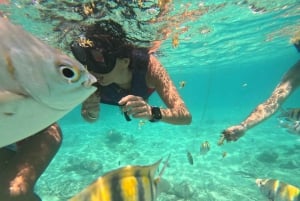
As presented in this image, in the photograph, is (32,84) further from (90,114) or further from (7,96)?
(90,114)

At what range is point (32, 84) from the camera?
1628mm

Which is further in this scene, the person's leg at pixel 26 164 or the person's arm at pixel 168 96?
the person's arm at pixel 168 96

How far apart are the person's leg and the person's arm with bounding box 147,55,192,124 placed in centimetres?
191

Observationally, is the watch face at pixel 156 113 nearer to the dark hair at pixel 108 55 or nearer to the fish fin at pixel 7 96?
the dark hair at pixel 108 55

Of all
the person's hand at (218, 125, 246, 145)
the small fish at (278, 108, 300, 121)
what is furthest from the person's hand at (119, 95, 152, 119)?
the small fish at (278, 108, 300, 121)

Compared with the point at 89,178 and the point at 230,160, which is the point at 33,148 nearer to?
the point at 89,178

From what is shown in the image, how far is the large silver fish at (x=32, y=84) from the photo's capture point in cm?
159

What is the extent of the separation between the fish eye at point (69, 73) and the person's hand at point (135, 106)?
6.52 ft

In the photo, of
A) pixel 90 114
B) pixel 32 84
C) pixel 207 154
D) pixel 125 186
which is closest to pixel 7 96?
pixel 32 84

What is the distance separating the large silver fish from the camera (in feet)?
5.22

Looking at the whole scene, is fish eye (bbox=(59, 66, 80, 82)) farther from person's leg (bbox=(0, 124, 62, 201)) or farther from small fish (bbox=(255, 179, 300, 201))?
small fish (bbox=(255, 179, 300, 201))

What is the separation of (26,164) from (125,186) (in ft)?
9.23

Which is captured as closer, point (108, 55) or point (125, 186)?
point (125, 186)

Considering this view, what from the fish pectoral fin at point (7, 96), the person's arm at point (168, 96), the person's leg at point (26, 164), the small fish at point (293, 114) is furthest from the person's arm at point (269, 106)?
the fish pectoral fin at point (7, 96)
